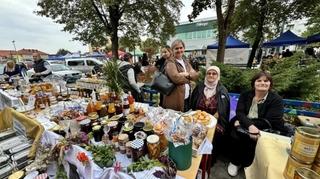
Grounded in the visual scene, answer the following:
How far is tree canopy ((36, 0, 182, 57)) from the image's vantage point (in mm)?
10203

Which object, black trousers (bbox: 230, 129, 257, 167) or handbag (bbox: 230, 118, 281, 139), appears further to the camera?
black trousers (bbox: 230, 129, 257, 167)

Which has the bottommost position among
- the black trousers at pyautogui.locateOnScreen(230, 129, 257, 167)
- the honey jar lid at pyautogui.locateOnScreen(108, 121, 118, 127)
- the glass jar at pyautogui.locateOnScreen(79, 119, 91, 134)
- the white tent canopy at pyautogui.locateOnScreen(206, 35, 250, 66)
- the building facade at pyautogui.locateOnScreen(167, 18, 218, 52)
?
the black trousers at pyautogui.locateOnScreen(230, 129, 257, 167)

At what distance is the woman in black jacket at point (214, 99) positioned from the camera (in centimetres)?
243

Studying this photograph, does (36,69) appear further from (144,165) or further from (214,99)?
(144,165)

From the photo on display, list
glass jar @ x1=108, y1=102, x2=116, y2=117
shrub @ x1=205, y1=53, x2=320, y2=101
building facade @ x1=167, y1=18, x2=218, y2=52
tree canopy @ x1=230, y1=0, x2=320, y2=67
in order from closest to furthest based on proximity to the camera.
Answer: glass jar @ x1=108, y1=102, x2=116, y2=117
shrub @ x1=205, y1=53, x2=320, y2=101
tree canopy @ x1=230, y1=0, x2=320, y2=67
building facade @ x1=167, y1=18, x2=218, y2=52

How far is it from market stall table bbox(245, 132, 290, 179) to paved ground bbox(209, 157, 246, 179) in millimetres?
995

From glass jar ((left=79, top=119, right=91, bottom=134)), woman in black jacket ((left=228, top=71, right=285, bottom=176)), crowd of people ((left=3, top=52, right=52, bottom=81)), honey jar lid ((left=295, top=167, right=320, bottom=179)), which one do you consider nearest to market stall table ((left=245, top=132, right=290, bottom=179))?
honey jar lid ((left=295, top=167, right=320, bottom=179))

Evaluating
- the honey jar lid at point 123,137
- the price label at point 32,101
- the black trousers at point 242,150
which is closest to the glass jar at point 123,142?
the honey jar lid at point 123,137

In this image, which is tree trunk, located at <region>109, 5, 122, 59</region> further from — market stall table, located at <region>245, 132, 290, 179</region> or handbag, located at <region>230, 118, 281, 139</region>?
market stall table, located at <region>245, 132, 290, 179</region>

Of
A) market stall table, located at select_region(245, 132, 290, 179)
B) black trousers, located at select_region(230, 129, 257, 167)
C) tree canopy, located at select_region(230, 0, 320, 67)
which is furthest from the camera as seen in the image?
tree canopy, located at select_region(230, 0, 320, 67)

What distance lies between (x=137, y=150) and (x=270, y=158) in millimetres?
905

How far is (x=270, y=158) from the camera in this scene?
4.09 ft

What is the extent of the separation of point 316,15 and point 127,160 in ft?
38.1

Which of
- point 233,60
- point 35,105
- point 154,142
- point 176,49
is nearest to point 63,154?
point 154,142
